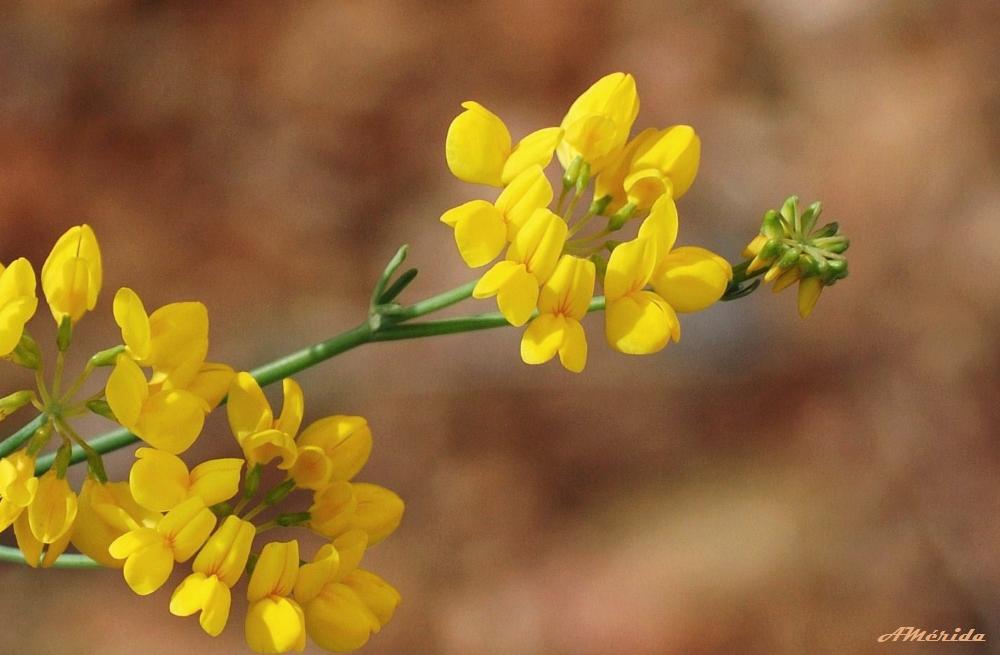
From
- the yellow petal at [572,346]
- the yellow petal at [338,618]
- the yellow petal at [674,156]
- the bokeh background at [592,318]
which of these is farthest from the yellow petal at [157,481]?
the bokeh background at [592,318]

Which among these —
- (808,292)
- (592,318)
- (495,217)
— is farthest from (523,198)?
(592,318)

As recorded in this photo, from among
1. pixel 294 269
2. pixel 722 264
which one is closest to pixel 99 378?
pixel 294 269

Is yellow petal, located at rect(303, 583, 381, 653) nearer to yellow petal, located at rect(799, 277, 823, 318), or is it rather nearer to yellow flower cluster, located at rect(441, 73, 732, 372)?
yellow flower cluster, located at rect(441, 73, 732, 372)

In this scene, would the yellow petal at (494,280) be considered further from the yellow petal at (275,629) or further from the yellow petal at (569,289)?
the yellow petal at (275,629)

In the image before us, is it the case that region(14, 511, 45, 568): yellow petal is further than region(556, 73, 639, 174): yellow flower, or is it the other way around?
region(556, 73, 639, 174): yellow flower

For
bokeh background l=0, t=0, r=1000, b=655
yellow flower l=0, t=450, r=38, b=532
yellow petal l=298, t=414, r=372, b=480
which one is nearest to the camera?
yellow flower l=0, t=450, r=38, b=532

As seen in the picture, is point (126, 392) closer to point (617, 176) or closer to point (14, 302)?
point (14, 302)

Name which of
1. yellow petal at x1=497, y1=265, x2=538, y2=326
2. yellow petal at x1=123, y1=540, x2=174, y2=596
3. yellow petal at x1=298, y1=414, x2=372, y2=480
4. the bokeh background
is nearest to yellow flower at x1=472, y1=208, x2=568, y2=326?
yellow petal at x1=497, y1=265, x2=538, y2=326
